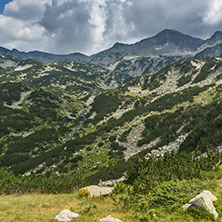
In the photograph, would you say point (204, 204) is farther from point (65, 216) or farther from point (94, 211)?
point (65, 216)

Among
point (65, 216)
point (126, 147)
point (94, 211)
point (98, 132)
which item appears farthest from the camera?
point (98, 132)

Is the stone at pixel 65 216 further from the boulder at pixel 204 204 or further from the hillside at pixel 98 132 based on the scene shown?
the hillside at pixel 98 132

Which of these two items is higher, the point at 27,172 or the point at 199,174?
the point at 199,174

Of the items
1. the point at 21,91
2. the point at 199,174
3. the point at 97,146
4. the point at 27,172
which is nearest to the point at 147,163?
the point at 199,174

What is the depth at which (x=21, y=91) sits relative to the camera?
99812mm

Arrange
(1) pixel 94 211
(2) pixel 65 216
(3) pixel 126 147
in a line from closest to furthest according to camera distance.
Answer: (2) pixel 65 216
(1) pixel 94 211
(3) pixel 126 147

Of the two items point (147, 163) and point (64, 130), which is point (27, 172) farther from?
point (147, 163)

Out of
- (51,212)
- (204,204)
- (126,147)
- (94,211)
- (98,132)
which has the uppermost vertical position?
(98,132)

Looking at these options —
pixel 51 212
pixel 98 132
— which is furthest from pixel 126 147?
pixel 51 212

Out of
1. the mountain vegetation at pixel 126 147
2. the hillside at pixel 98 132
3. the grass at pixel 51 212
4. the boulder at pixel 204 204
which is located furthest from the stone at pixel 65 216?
the hillside at pixel 98 132

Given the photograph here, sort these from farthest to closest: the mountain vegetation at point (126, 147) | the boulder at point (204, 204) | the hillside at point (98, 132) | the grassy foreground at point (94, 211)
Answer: the hillside at point (98, 132), the mountain vegetation at point (126, 147), the grassy foreground at point (94, 211), the boulder at point (204, 204)

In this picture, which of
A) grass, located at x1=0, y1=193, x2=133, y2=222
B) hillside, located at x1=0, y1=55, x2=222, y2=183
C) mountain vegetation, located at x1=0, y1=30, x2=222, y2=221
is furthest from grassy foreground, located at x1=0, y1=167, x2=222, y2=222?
hillside, located at x1=0, y1=55, x2=222, y2=183

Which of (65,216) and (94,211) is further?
(94,211)

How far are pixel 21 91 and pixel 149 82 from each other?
9981 centimetres
